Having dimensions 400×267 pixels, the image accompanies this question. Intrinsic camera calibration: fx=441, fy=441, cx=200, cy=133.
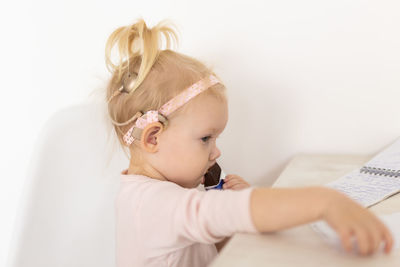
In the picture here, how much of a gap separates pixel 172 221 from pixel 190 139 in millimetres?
217

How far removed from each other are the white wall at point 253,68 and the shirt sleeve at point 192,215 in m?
0.52

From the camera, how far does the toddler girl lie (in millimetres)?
741

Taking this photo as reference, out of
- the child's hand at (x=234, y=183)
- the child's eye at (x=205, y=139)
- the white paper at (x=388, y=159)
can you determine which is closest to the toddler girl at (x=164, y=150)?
the child's eye at (x=205, y=139)

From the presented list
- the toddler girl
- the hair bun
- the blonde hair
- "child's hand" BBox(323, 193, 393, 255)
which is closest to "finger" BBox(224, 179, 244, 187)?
the toddler girl

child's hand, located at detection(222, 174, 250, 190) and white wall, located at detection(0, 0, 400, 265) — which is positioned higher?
white wall, located at detection(0, 0, 400, 265)

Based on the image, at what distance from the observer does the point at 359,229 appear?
1.81 feet

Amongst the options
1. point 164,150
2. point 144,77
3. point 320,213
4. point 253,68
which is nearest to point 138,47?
point 144,77

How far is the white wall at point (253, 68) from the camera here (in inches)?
44.8

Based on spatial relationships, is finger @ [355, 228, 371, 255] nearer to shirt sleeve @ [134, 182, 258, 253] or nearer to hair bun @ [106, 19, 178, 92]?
shirt sleeve @ [134, 182, 258, 253]

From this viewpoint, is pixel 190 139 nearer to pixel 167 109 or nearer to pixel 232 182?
pixel 167 109

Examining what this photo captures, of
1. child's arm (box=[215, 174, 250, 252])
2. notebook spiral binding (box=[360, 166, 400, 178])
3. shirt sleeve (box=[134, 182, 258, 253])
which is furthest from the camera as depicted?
child's arm (box=[215, 174, 250, 252])

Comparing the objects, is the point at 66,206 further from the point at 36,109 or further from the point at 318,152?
the point at 318,152

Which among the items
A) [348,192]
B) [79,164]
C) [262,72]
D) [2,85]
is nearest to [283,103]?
[262,72]

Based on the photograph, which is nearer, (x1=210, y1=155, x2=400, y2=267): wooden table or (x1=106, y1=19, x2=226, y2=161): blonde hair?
(x1=210, y1=155, x2=400, y2=267): wooden table
